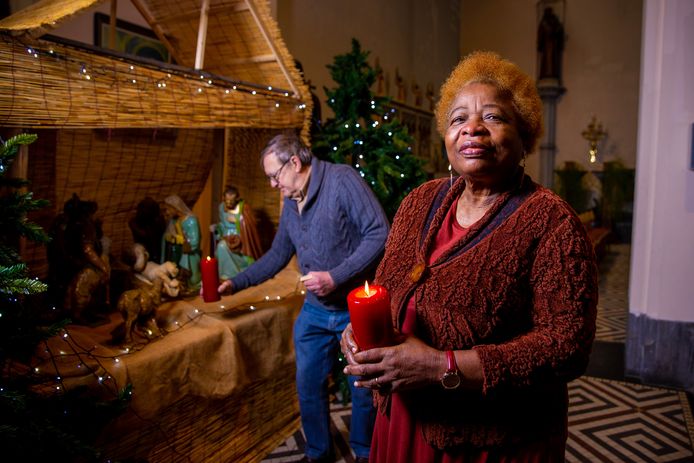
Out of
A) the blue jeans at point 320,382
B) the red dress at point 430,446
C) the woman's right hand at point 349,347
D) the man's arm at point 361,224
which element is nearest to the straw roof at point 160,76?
the man's arm at point 361,224

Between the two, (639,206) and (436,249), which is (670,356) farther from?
(436,249)

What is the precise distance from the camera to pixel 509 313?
3.94 ft

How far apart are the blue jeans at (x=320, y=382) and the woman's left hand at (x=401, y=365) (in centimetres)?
142

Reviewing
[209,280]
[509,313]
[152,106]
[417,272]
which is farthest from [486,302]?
[152,106]

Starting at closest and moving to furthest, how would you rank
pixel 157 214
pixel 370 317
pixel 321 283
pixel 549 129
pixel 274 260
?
pixel 370 317, pixel 321 283, pixel 274 260, pixel 157 214, pixel 549 129

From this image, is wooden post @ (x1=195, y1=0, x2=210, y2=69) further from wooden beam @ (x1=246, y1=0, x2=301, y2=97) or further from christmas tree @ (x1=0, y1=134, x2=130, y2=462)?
christmas tree @ (x1=0, y1=134, x2=130, y2=462)

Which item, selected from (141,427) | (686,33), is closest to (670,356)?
(686,33)

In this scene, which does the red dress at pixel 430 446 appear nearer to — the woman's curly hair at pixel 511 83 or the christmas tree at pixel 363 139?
Answer: the woman's curly hair at pixel 511 83

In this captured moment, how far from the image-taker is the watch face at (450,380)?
3.59ft

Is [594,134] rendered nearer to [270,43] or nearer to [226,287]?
[270,43]

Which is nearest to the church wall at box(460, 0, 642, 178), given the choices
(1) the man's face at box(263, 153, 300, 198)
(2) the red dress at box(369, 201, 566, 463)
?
(1) the man's face at box(263, 153, 300, 198)

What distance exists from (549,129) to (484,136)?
12.8 m

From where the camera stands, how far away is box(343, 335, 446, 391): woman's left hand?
3.61 ft

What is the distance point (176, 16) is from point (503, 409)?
2895 mm
